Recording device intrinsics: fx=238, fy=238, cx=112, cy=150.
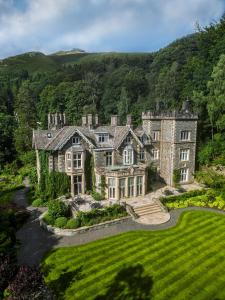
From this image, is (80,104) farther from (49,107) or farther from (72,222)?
(72,222)

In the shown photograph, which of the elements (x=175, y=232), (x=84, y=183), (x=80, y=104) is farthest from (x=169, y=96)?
(x=175, y=232)

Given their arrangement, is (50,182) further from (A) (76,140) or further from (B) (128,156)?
(B) (128,156)

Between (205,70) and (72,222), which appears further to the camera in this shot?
(205,70)

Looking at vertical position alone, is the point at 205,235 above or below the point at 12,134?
below

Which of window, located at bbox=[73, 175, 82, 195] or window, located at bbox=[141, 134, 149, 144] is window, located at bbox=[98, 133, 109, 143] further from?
window, located at bbox=[73, 175, 82, 195]

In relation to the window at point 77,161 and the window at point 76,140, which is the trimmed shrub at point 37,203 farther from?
the window at point 76,140

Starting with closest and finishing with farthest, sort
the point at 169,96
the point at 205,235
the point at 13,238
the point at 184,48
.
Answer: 1. the point at 13,238
2. the point at 205,235
3. the point at 169,96
4. the point at 184,48

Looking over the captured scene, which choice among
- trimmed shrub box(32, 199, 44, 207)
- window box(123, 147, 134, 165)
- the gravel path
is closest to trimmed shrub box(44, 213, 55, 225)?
the gravel path
